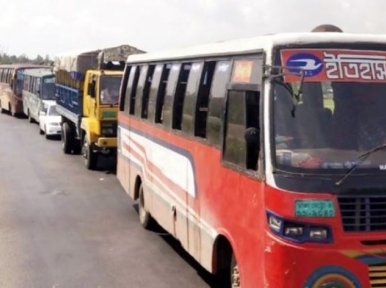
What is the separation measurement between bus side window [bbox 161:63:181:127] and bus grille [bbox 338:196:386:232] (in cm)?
433

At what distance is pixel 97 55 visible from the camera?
2161 cm

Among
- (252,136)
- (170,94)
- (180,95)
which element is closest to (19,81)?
(170,94)

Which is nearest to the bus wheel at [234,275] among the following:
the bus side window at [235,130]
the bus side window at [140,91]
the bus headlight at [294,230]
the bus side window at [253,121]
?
the bus side window at [235,130]

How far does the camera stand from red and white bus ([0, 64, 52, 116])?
4089 cm

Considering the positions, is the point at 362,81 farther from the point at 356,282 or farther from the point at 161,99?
the point at 161,99

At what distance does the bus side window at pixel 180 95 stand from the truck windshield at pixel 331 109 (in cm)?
332

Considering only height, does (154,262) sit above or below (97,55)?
below

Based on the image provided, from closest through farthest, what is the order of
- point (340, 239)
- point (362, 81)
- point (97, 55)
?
point (340, 239) → point (362, 81) → point (97, 55)

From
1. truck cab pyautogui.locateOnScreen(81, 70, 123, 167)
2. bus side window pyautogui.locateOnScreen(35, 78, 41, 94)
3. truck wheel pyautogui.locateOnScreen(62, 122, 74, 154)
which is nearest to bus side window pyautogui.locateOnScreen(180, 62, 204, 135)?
truck cab pyautogui.locateOnScreen(81, 70, 123, 167)

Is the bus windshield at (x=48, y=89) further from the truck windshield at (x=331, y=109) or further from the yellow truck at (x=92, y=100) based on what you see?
the truck windshield at (x=331, y=109)

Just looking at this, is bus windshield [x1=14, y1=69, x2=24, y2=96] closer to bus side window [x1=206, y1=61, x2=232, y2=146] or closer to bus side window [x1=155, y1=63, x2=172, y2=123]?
bus side window [x1=155, y1=63, x2=172, y2=123]

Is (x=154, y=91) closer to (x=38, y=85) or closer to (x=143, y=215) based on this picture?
(x=143, y=215)

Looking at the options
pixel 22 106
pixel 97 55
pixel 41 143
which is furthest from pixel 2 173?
pixel 22 106

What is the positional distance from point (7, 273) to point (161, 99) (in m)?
3.09
